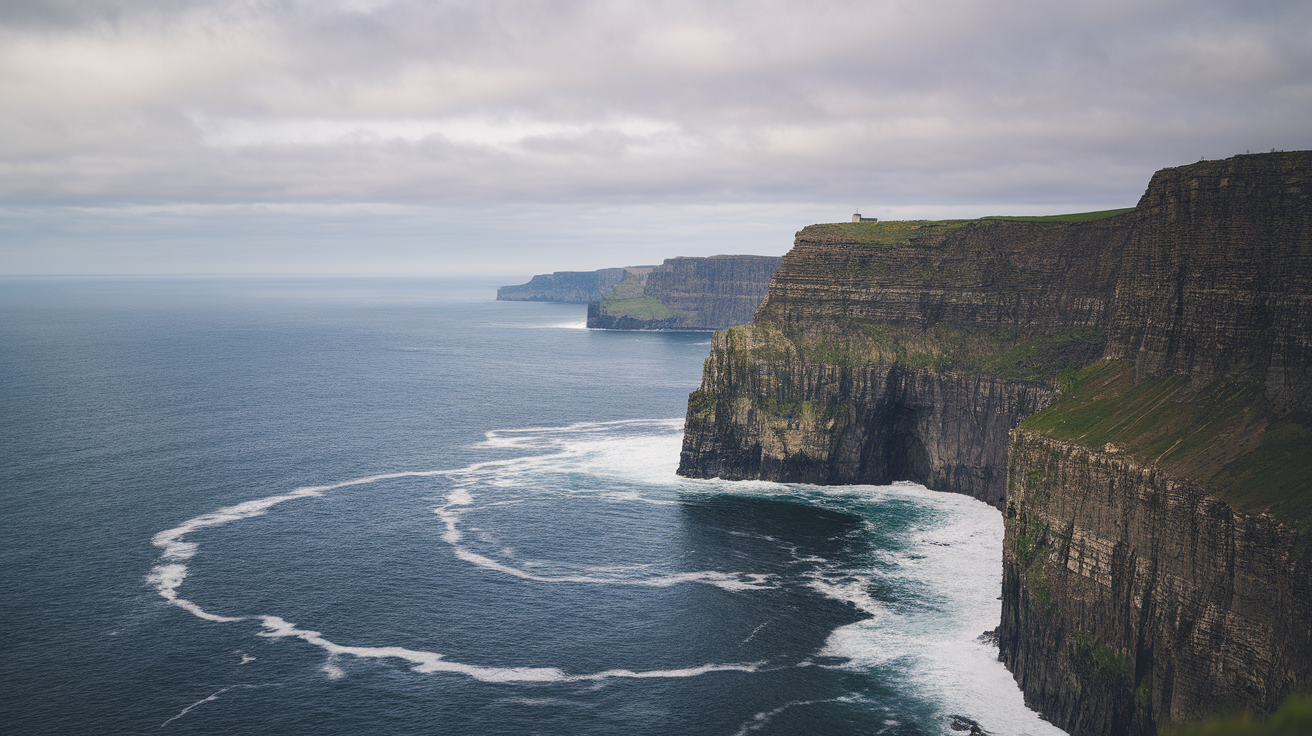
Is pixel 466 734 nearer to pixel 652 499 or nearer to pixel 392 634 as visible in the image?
pixel 392 634

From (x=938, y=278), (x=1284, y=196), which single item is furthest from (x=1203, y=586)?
(x=938, y=278)

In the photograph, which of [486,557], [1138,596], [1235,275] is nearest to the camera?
[1138,596]

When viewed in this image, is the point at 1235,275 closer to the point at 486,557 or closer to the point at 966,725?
the point at 966,725

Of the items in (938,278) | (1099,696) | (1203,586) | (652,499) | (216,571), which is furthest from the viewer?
(938,278)

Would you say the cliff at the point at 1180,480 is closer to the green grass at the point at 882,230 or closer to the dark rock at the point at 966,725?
the dark rock at the point at 966,725

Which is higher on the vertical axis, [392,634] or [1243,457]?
[1243,457]

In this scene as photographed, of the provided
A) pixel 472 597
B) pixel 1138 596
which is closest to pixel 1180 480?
pixel 1138 596
